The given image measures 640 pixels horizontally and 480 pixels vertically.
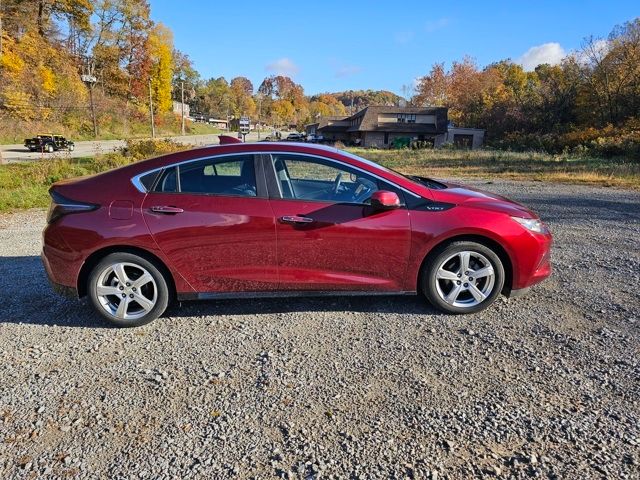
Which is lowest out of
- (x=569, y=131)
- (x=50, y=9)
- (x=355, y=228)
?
(x=355, y=228)

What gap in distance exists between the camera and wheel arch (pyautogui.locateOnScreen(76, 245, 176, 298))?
4008 millimetres

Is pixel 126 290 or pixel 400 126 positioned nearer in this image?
pixel 126 290

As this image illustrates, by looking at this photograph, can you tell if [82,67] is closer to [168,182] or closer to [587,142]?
[587,142]

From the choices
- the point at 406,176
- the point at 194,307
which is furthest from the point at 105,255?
Answer: the point at 406,176

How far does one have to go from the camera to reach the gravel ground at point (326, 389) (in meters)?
2.40

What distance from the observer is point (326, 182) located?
4.30m

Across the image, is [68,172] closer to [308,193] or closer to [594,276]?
[308,193]

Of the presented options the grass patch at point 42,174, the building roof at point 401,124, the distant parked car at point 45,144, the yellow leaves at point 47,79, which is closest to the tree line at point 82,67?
the yellow leaves at point 47,79

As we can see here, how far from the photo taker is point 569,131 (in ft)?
170

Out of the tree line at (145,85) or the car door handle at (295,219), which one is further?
the tree line at (145,85)

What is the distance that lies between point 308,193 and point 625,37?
58692mm

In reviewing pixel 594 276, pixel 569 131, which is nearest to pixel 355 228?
pixel 594 276

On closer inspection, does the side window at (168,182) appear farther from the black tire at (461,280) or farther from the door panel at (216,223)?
the black tire at (461,280)

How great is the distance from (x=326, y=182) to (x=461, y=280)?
1.56 metres
